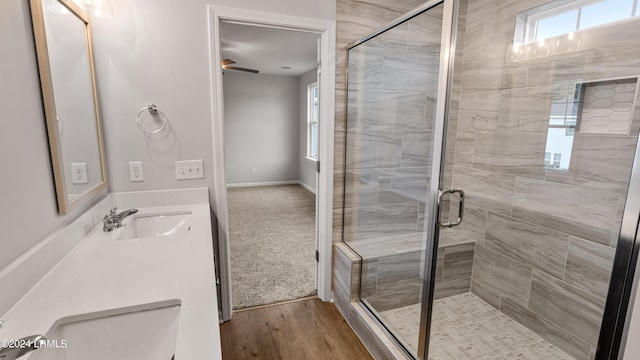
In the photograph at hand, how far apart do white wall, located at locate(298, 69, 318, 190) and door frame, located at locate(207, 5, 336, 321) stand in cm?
373

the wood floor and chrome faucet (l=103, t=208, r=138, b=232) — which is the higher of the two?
chrome faucet (l=103, t=208, r=138, b=232)

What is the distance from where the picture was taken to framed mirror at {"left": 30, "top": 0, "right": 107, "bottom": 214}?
1200mm

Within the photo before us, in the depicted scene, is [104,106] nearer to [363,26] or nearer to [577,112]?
[363,26]

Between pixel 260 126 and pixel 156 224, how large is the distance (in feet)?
16.5

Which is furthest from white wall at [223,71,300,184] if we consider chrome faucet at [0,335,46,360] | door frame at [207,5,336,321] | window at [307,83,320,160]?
chrome faucet at [0,335,46,360]

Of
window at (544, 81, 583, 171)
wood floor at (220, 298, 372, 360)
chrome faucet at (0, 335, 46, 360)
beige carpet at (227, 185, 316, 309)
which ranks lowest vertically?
wood floor at (220, 298, 372, 360)

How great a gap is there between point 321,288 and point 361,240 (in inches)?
21.4

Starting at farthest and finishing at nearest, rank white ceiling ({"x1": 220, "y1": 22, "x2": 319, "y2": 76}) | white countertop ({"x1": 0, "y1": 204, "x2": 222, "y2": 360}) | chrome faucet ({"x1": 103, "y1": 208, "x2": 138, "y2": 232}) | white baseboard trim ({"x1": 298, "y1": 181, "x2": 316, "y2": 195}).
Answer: white baseboard trim ({"x1": 298, "y1": 181, "x2": 316, "y2": 195}) → white ceiling ({"x1": 220, "y1": 22, "x2": 319, "y2": 76}) → chrome faucet ({"x1": 103, "y1": 208, "x2": 138, "y2": 232}) → white countertop ({"x1": 0, "y1": 204, "x2": 222, "y2": 360})

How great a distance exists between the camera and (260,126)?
6637 mm

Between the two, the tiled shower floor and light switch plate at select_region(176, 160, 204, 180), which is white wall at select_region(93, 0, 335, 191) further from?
the tiled shower floor

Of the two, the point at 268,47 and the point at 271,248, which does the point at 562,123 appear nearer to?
the point at 271,248

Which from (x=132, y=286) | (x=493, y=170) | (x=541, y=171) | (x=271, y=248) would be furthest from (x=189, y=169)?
(x=541, y=171)

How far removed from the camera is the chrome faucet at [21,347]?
0.66m

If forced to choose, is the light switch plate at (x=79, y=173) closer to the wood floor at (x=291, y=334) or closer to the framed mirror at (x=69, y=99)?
the framed mirror at (x=69, y=99)
